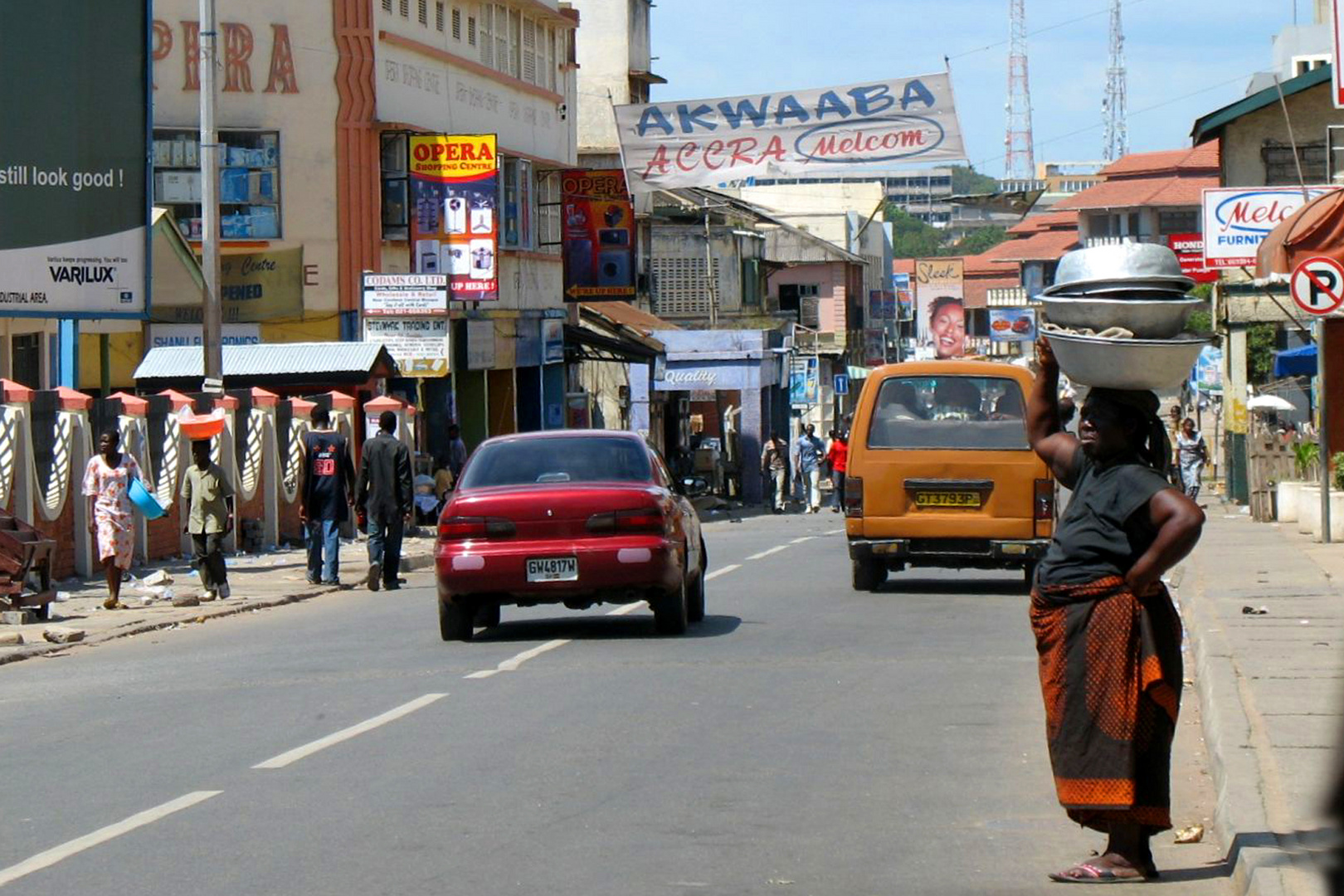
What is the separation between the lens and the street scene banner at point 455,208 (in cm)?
3675

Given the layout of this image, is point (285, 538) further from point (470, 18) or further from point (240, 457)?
point (470, 18)

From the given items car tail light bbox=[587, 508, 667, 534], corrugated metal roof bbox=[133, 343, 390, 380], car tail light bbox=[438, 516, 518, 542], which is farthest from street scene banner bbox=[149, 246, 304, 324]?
car tail light bbox=[587, 508, 667, 534]

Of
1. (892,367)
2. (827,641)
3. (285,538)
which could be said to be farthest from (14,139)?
(827,641)

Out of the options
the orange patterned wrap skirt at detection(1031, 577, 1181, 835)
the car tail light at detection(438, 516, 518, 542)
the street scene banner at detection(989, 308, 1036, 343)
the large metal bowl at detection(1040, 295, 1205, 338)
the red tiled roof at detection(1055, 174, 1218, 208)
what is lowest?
the orange patterned wrap skirt at detection(1031, 577, 1181, 835)

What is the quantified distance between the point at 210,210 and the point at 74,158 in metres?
2.63

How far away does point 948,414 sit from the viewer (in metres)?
19.9

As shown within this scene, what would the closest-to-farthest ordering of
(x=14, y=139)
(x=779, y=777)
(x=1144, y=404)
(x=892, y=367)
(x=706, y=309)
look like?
(x=1144, y=404), (x=779, y=777), (x=892, y=367), (x=14, y=139), (x=706, y=309)

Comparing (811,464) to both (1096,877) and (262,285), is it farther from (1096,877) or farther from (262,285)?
(1096,877)

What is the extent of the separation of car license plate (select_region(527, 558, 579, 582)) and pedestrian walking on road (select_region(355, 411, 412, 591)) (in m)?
7.35

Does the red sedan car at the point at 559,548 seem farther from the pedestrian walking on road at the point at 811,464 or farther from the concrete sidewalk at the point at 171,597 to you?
the pedestrian walking on road at the point at 811,464

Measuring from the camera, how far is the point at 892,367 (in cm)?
1981

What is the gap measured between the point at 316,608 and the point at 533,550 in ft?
20.1

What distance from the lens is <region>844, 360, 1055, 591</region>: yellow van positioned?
765 inches

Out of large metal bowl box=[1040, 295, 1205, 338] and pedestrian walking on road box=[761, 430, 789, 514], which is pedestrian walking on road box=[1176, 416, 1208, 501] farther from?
large metal bowl box=[1040, 295, 1205, 338]
